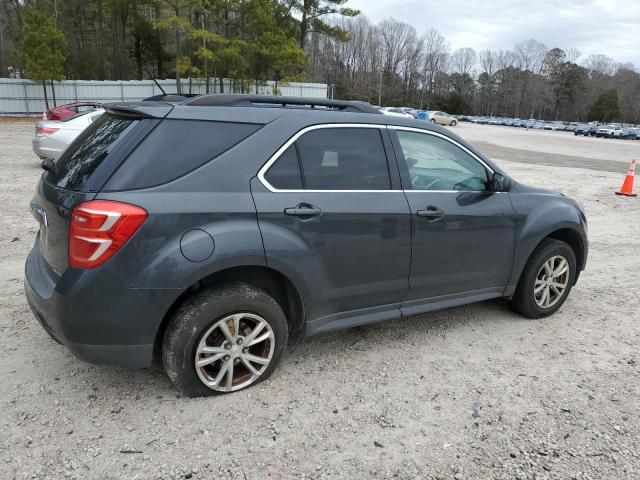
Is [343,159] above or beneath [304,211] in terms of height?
above

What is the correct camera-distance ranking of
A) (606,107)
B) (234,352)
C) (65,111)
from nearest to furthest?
(234,352)
(65,111)
(606,107)

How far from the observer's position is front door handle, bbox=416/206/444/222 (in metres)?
3.57

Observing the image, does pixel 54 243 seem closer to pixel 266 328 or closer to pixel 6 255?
pixel 266 328

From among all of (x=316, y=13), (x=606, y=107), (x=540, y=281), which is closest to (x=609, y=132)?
(x=316, y=13)

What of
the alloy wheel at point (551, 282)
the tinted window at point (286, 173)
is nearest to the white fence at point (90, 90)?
the alloy wheel at point (551, 282)

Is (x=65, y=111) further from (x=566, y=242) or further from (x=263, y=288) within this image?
(x=566, y=242)

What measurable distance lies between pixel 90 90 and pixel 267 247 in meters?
38.6

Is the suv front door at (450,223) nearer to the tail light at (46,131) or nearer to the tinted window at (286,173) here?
the tinted window at (286,173)

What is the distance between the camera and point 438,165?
406 cm

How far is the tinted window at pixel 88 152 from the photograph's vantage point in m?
2.88

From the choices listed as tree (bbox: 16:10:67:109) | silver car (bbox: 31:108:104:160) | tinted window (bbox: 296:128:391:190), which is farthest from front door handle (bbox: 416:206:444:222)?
tree (bbox: 16:10:67:109)

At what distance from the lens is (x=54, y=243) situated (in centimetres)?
290

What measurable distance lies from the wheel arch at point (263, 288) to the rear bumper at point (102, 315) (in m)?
0.12

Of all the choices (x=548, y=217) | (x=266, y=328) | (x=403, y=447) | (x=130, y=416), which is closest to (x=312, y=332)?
(x=266, y=328)
